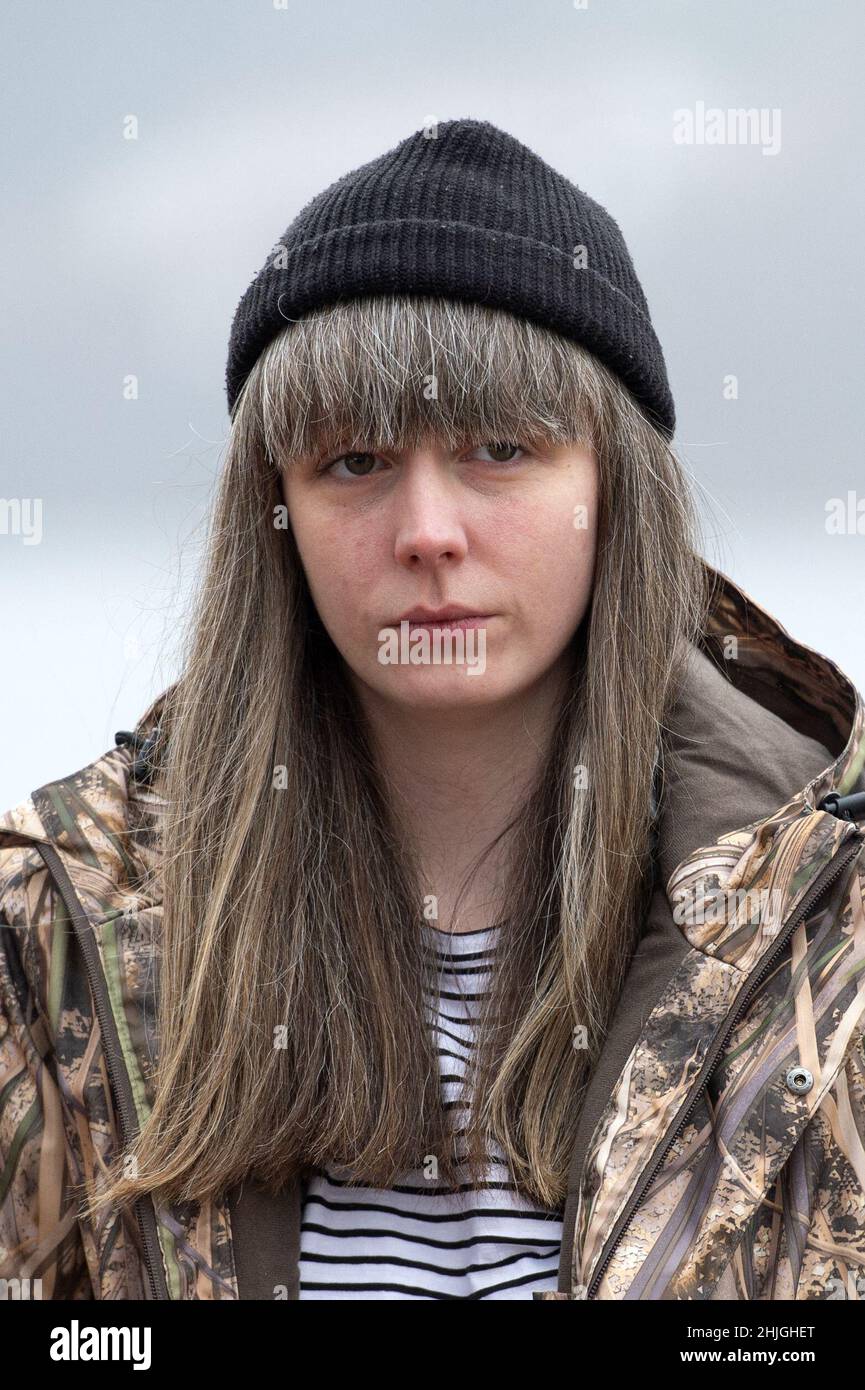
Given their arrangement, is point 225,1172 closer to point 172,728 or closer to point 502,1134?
point 502,1134

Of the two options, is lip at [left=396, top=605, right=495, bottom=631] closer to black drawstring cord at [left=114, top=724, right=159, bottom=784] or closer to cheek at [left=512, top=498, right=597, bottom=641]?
cheek at [left=512, top=498, right=597, bottom=641]

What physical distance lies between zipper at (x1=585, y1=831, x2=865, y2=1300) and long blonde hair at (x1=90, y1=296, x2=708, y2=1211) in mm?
146

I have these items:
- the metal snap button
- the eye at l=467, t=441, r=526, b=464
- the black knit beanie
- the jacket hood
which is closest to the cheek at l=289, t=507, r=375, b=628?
the eye at l=467, t=441, r=526, b=464

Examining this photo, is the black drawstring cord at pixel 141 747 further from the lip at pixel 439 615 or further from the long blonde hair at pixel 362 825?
the lip at pixel 439 615

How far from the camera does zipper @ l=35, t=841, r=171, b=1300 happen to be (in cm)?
152

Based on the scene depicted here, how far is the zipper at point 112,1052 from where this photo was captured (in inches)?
59.8

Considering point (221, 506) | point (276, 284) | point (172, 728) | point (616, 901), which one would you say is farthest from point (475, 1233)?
point (276, 284)

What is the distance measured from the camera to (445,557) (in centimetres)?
158

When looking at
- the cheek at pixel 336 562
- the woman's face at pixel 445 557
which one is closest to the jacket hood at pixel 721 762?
the woman's face at pixel 445 557

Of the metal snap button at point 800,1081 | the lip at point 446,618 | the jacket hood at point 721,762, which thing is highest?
the lip at point 446,618

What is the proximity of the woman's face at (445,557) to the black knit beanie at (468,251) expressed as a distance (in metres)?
0.18

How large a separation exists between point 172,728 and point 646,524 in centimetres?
68

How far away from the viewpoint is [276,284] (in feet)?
5.71

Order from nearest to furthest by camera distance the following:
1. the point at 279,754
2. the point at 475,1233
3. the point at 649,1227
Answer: the point at 649,1227, the point at 475,1233, the point at 279,754
